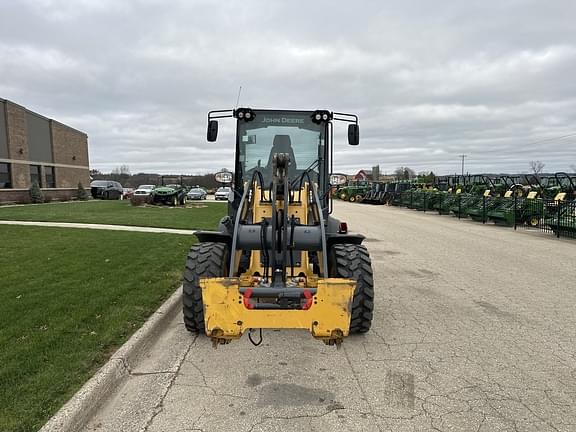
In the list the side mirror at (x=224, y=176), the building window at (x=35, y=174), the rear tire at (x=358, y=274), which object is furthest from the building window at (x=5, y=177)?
the rear tire at (x=358, y=274)

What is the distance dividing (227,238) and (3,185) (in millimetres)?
30266

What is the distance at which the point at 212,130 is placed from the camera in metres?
6.05

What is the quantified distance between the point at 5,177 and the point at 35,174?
4.09m

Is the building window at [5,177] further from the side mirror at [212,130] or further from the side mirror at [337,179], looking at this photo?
the side mirror at [337,179]

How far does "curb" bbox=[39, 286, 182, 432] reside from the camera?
289cm

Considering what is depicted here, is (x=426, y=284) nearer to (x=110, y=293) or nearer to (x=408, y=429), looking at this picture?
(x=408, y=429)

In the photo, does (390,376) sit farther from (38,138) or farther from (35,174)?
(38,138)

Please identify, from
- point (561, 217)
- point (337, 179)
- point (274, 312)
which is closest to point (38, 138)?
point (337, 179)

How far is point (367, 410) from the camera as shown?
10.6ft

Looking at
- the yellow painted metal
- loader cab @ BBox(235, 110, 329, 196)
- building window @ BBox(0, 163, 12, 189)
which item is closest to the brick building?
building window @ BBox(0, 163, 12, 189)

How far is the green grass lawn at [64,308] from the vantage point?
3201 millimetres

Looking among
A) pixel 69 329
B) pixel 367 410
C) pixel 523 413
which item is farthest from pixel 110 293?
pixel 523 413

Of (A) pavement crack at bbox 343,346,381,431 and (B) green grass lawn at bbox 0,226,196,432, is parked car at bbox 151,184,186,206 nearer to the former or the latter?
(B) green grass lawn at bbox 0,226,196,432

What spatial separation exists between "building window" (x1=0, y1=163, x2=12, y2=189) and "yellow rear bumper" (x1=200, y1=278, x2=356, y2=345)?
102 ft
